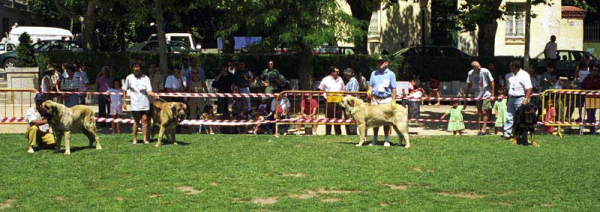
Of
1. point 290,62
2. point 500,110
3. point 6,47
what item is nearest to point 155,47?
point 6,47

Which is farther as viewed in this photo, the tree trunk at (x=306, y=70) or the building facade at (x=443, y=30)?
the building facade at (x=443, y=30)

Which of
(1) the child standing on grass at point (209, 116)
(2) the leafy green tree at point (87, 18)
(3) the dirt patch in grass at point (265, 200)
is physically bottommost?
(3) the dirt patch in grass at point (265, 200)

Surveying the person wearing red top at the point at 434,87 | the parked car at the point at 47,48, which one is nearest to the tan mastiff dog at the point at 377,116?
the person wearing red top at the point at 434,87

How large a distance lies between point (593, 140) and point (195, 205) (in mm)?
10441

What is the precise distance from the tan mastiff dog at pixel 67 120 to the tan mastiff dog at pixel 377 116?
186 inches

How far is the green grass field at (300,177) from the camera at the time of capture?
10.5 m

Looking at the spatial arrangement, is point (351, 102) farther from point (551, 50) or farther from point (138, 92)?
point (551, 50)

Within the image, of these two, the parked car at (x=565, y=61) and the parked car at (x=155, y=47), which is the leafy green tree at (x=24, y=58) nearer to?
the parked car at (x=155, y=47)

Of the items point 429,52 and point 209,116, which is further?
point 429,52

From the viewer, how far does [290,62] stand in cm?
3055

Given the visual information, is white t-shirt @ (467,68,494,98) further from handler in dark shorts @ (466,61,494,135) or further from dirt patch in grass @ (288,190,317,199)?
dirt patch in grass @ (288,190,317,199)

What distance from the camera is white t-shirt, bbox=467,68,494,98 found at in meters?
18.9

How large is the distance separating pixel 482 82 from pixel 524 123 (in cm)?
312

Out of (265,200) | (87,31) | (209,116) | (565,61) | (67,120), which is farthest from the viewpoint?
(565,61)
